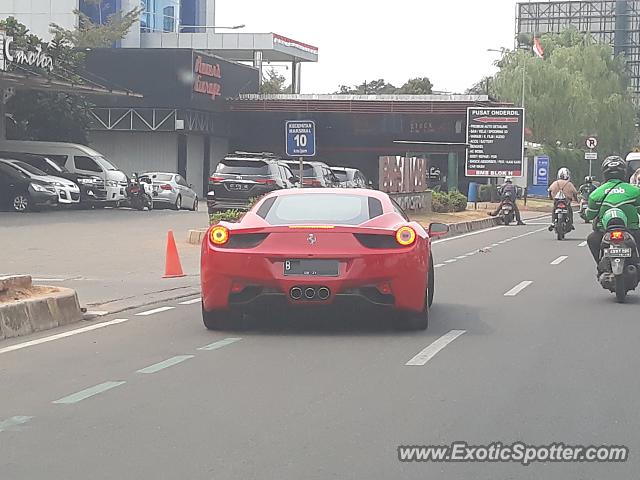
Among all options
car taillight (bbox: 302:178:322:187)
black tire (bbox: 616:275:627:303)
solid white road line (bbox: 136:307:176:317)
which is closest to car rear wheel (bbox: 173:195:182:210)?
car taillight (bbox: 302:178:322:187)

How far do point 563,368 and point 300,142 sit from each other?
1356 cm

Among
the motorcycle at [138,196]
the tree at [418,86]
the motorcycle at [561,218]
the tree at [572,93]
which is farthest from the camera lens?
the tree at [418,86]

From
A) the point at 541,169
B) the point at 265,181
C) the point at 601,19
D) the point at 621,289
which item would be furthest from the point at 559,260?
the point at 601,19

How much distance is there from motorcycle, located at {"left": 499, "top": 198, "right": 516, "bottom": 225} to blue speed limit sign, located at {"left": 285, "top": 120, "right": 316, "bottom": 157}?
1764 centimetres

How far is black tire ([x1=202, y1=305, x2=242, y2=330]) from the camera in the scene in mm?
10852

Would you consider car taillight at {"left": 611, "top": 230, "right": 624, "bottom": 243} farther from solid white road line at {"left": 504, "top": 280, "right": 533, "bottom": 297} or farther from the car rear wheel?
the car rear wheel

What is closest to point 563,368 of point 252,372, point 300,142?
point 252,372

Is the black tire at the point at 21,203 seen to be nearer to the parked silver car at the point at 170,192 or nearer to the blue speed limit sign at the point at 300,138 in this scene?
the parked silver car at the point at 170,192

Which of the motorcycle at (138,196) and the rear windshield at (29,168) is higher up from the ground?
the rear windshield at (29,168)

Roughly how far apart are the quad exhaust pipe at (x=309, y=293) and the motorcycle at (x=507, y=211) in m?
28.9

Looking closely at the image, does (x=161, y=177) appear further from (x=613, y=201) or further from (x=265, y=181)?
(x=613, y=201)

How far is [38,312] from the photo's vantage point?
36.9 feet

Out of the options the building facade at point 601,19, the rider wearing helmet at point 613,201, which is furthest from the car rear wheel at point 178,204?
the building facade at point 601,19

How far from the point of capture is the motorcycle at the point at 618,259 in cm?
1317
